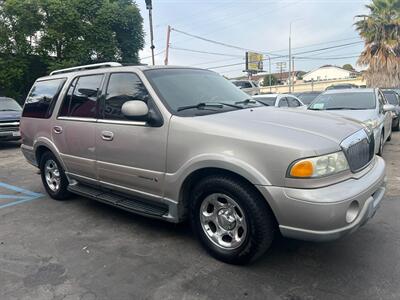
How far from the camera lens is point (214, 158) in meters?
3.10

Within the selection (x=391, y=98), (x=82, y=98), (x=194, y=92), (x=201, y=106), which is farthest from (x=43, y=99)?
(x=391, y=98)

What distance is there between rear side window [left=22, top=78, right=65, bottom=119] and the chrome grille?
12.7 feet

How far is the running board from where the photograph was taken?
146 inches

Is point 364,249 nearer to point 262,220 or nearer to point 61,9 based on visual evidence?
point 262,220

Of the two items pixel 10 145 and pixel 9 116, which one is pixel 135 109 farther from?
pixel 10 145

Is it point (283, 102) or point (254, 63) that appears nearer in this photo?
point (283, 102)

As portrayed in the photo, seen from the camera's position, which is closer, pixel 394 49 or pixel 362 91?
pixel 362 91

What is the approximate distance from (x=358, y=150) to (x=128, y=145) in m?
2.29

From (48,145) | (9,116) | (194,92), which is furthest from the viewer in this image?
(9,116)

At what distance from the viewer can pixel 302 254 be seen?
3436 mm

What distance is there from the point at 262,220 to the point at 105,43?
62.0ft

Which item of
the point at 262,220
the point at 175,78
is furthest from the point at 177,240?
the point at 175,78

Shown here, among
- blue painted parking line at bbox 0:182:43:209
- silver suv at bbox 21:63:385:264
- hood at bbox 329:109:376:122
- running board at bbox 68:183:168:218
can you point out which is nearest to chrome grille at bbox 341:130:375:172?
silver suv at bbox 21:63:385:264

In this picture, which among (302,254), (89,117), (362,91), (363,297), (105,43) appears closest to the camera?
(363,297)
